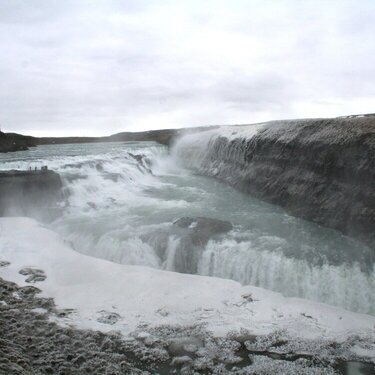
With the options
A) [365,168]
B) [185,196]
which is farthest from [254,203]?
[365,168]

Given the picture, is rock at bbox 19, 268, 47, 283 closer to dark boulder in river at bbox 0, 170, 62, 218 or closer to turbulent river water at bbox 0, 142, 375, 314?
turbulent river water at bbox 0, 142, 375, 314

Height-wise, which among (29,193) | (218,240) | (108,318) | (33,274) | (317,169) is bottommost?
(108,318)

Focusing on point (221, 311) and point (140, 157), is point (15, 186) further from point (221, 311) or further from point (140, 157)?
point (140, 157)

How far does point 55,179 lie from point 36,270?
7.34 metres

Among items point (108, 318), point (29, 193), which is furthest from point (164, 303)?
point (29, 193)

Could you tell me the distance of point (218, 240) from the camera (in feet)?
33.4

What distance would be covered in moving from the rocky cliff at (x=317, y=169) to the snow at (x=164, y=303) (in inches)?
174

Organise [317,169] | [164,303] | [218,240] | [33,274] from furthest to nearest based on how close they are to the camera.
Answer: [317,169], [218,240], [33,274], [164,303]

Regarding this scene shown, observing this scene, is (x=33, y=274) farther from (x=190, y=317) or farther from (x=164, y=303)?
(x=190, y=317)

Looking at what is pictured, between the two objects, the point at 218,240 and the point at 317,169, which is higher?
the point at 317,169

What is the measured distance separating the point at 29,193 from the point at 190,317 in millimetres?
9436

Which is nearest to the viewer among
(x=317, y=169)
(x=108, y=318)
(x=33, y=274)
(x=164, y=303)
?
(x=108, y=318)

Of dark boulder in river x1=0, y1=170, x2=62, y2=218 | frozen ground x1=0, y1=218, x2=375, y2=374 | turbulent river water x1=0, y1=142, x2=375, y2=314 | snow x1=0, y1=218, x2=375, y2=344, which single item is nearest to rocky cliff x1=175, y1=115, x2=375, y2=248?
turbulent river water x1=0, y1=142, x2=375, y2=314

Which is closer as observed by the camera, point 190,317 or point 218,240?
point 190,317
